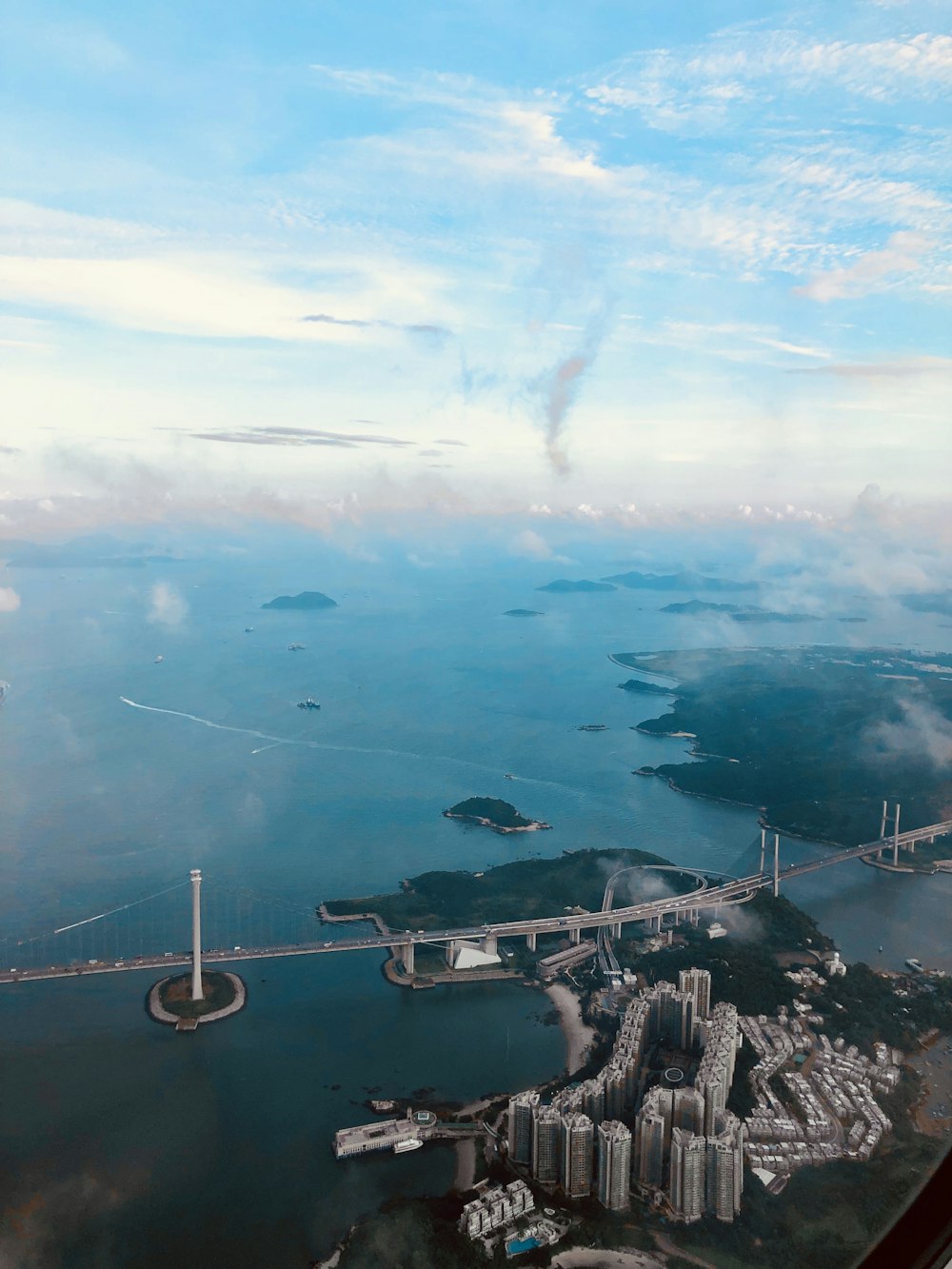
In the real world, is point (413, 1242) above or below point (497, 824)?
above

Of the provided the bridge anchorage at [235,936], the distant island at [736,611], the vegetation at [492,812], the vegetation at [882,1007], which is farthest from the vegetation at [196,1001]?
the distant island at [736,611]

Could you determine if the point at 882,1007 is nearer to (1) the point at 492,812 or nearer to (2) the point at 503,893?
(2) the point at 503,893

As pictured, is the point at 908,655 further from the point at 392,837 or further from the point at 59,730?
the point at 59,730

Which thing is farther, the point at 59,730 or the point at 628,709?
the point at 628,709

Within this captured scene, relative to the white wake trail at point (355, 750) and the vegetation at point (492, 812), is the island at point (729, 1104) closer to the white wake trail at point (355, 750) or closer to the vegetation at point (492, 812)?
the vegetation at point (492, 812)

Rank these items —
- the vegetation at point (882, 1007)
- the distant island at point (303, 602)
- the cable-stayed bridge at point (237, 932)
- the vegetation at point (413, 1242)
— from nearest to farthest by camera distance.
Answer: the vegetation at point (413, 1242) → the vegetation at point (882, 1007) → the cable-stayed bridge at point (237, 932) → the distant island at point (303, 602)

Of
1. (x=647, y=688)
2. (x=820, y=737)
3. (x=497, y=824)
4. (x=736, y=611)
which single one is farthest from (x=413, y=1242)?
(x=736, y=611)

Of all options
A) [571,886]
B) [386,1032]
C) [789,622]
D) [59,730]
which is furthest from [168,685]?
[789,622]
